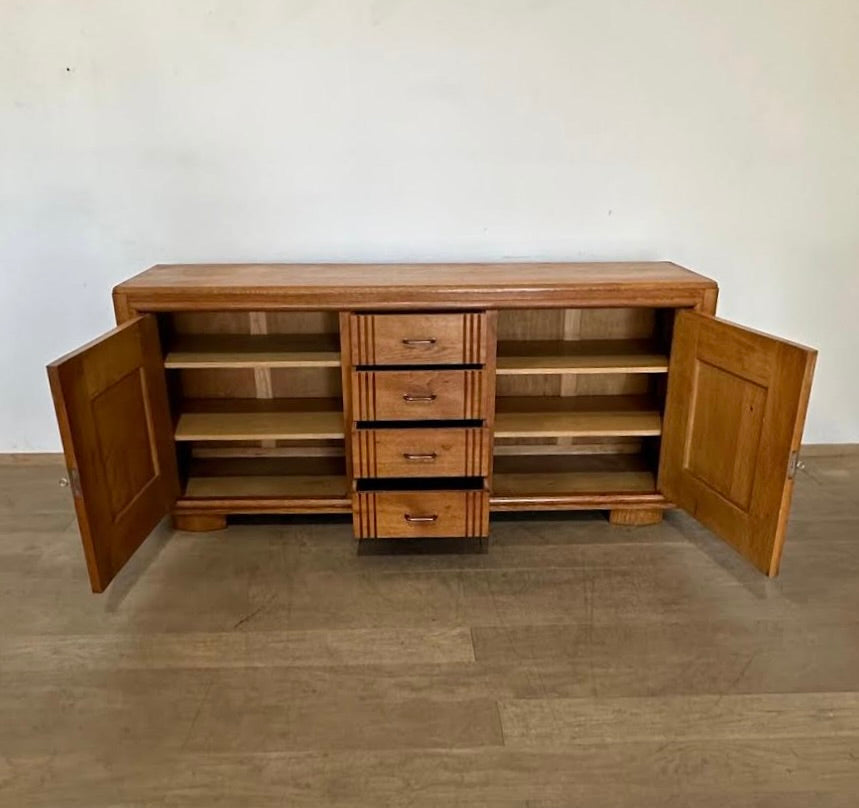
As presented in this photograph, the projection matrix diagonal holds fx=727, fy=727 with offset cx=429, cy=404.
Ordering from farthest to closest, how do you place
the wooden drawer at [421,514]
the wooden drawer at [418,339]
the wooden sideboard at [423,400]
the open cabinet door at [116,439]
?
the wooden drawer at [421,514], the wooden drawer at [418,339], the wooden sideboard at [423,400], the open cabinet door at [116,439]

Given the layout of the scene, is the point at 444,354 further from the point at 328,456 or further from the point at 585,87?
the point at 585,87

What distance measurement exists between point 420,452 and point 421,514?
173mm

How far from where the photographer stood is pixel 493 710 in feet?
4.82

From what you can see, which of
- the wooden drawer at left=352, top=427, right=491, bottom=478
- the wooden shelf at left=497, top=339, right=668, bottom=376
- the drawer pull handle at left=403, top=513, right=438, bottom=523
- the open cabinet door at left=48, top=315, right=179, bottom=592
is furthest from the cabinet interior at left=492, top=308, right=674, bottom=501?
the open cabinet door at left=48, top=315, right=179, bottom=592

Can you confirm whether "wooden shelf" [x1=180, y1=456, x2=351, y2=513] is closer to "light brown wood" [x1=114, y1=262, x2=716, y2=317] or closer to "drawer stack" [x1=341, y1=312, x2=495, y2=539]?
"drawer stack" [x1=341, y1=312, x2=495, y2=539]

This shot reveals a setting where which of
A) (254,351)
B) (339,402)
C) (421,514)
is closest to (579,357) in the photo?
(421,514)

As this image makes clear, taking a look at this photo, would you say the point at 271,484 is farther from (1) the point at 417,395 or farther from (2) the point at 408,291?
(2) the point at 408,291

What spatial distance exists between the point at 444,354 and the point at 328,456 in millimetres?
685

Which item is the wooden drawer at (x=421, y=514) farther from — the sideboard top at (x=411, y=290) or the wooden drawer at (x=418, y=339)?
the sideboard top at (x=411, y=290)

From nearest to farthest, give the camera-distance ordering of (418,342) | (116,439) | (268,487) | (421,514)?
(116,439) → (418,342) → (421,514) → (268,487)

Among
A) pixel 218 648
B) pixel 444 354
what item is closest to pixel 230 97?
pixel 444 354

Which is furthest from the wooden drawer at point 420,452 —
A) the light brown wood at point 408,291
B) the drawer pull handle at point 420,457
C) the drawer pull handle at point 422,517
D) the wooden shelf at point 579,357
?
the light brown wood at point 408,291

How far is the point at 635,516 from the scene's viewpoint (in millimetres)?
2150

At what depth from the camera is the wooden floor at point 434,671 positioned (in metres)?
1.31
